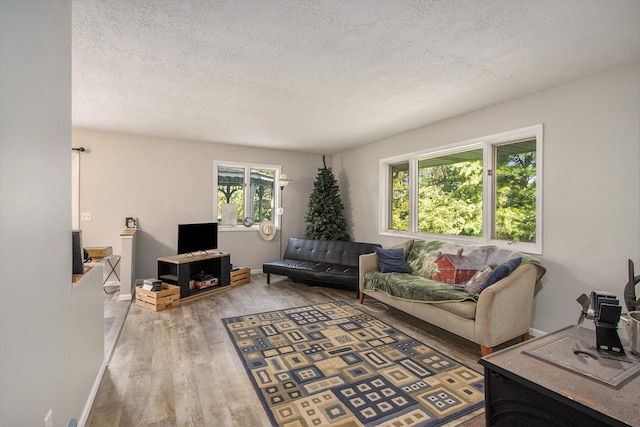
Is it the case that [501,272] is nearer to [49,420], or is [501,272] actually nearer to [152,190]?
[49,420]

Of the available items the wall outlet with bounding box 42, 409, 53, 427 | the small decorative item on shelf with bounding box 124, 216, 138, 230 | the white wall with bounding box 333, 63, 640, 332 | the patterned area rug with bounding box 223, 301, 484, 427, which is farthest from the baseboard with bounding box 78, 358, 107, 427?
the white wall with bounding box 333, 63, 640, 332

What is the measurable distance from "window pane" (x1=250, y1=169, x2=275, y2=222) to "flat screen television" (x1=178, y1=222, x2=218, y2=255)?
1.20m

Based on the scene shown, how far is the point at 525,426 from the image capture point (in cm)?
124

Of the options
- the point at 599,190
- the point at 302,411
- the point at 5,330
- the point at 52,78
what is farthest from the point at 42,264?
the point at 599,190

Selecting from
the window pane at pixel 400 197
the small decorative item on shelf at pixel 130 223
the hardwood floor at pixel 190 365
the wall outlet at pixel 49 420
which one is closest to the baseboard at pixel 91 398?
the hardwood floor at pixel 190 365

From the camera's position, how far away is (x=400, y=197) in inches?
209

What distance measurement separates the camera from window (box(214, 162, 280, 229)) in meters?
5.91

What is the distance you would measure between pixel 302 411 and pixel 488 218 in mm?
3061

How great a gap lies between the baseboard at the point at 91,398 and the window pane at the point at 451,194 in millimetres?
4120

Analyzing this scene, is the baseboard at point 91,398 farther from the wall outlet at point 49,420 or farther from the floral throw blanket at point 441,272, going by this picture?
the floral throw blanket at point 441,272

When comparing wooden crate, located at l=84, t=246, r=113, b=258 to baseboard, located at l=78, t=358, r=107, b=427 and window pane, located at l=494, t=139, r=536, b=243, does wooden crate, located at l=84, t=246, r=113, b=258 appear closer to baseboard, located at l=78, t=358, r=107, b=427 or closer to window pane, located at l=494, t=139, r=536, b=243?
baseboard, located at l=78, t=358, r=107, b=427

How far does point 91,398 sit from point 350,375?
1782 mm

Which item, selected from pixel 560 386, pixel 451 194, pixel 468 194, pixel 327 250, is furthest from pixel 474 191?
pixel 560 386

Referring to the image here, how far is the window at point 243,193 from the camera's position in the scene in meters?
5.91
